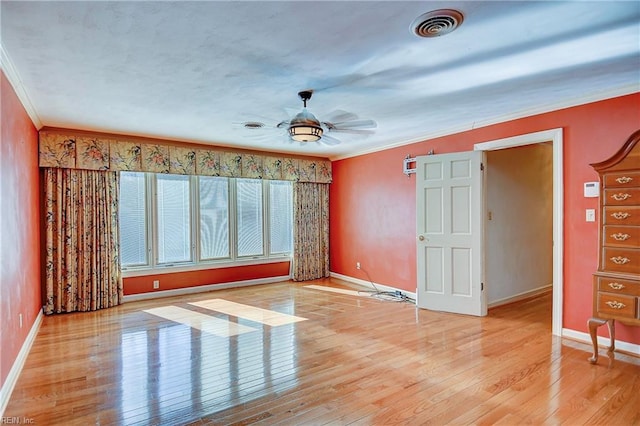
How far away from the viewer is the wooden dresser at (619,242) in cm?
289

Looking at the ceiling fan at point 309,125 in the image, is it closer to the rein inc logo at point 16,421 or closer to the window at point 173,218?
the rein inc logo at point 16,421

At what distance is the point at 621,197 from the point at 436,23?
2.28 m

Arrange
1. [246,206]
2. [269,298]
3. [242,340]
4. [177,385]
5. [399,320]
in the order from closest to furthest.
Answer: [177,385], [242,340], [399,320], [269,298], [246,206]

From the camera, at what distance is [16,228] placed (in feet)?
10.2

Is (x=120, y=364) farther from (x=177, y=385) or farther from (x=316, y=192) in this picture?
(x=316, y=192)

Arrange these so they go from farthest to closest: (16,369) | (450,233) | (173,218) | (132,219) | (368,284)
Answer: (368,284) → (173,218) → (132,219) → (450,233) → (16,369)

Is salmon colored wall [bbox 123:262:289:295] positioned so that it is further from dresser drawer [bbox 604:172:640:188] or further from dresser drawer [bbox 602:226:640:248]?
dresser drawer [bbox 604:172:640:188]

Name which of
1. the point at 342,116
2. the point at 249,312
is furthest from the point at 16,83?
the point at 249,312

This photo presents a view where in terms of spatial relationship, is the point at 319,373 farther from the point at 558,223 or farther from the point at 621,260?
the point at 558,223

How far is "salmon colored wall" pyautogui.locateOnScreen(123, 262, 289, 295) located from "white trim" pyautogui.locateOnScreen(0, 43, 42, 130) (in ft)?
8.48

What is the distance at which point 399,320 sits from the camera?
4316 mm

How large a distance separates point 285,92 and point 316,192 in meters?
3.87

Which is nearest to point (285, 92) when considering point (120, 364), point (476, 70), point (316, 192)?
point (476, 70)

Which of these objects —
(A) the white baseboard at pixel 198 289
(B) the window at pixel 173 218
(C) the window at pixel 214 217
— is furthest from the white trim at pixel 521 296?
(B) the window at pixel 173 218
